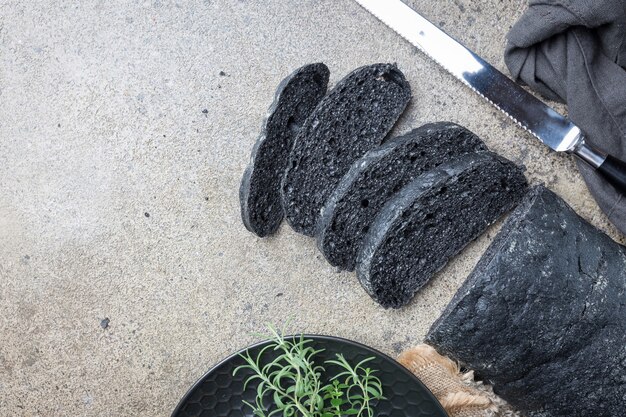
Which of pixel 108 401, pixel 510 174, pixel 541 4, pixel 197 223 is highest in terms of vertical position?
pixel 541 4

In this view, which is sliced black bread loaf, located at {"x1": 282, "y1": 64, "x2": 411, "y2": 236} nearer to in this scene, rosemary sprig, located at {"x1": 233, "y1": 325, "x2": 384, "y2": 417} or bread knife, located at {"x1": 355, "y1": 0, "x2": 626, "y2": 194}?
bread knife, located at {"x1": 355, "y1": 0, "x2": 626, "y2": 194}

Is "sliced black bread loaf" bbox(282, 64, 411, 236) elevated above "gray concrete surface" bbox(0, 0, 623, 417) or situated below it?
above

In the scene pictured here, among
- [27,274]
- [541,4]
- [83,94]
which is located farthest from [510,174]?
[27,274]

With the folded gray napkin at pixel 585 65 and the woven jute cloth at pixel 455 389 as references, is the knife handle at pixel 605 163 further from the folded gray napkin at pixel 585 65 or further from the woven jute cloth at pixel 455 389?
the woven jute cloth at pixel 455 389

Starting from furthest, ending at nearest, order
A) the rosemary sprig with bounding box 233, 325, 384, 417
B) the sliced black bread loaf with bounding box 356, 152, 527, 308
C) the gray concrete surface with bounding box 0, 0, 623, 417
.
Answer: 1. the gray concrete surface with bounding box 0, 0, 623, 417
2. the sliced black bread loaf with bounding box 356, 152, 527, 308
3. the rosemary sprig with bounding box 233, 325, 384, 417

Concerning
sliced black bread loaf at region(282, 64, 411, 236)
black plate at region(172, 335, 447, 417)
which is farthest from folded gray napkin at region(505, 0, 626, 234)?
black plate at region(172, 335, 447, 417)

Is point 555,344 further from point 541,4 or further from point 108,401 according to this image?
point 108,401

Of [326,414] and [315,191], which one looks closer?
[326,414]
